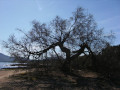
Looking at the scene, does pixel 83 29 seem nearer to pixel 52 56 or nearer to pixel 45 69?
pixel 52 56

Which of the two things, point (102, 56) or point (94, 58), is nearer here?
point (102, 56)

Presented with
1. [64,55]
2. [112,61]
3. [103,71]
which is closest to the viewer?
[112,61]

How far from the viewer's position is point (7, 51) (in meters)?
12.6

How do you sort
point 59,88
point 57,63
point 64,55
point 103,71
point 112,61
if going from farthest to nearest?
1. point 64,55
2. point 57,63
3. point 103,71
4. point 112,61
5. point 59,88

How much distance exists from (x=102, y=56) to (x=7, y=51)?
1057cm

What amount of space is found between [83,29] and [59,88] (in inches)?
349

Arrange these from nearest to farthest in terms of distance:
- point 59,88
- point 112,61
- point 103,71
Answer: point 59,88 < point 112,61 < point 103,71

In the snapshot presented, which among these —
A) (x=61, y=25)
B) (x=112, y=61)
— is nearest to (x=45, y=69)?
(x=61, y=25)

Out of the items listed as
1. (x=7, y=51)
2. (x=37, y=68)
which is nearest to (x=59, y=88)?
(x=37, y=68)

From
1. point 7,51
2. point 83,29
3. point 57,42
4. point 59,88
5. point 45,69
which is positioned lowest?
point 59,88

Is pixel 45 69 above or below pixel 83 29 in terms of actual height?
below

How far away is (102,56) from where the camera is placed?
12.9 metres

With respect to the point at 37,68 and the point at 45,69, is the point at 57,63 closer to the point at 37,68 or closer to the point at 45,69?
the point at 45,69

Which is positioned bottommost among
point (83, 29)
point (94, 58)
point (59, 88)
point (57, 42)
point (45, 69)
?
point (59, 88)
